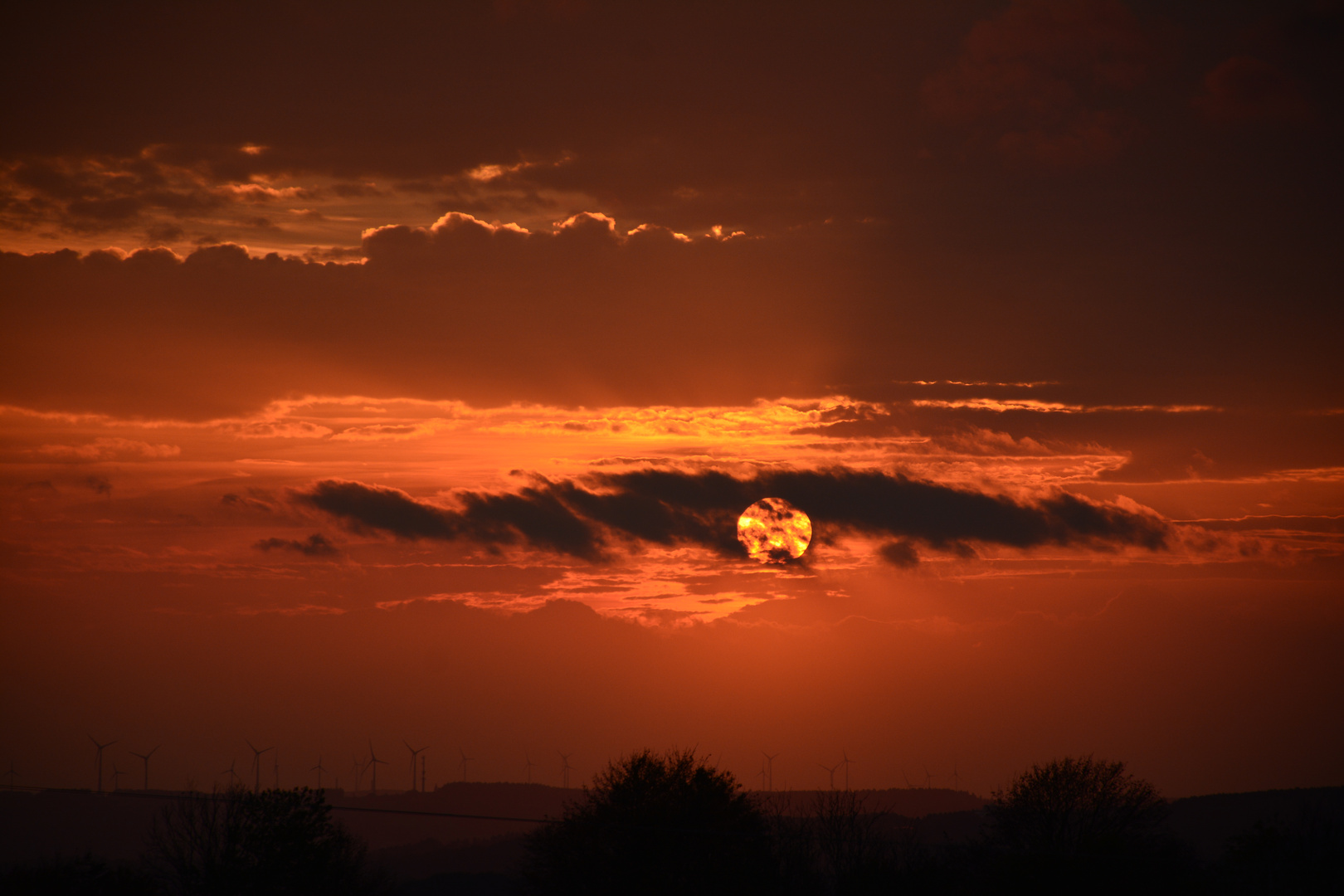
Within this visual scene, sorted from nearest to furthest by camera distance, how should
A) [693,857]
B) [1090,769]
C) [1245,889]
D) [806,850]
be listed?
1. [1245,889]
2. [693,857]
3. [806,850]
4. [1090,769]

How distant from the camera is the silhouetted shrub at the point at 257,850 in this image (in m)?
74.5

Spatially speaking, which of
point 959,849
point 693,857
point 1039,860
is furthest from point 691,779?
point 1039,860

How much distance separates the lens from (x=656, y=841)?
74.2 meters

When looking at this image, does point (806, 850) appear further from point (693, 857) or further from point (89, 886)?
point (89, 886)

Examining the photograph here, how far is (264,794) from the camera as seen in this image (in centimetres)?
8031

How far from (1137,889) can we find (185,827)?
67.0 m

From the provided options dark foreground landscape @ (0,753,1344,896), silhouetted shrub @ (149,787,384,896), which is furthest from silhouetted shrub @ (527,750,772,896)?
silhouetted shrub @ (149,787,384,896)

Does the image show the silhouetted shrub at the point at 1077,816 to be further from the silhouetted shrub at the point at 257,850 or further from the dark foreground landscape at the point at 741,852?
the silhouetted shrub at the point at 257,850

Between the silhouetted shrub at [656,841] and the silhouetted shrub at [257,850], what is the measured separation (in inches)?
635

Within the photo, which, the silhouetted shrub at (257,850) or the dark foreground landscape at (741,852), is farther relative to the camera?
→ the silhouetted shrub at (257,850)

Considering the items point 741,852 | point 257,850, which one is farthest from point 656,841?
point 257,850

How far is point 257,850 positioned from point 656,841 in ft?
98.8

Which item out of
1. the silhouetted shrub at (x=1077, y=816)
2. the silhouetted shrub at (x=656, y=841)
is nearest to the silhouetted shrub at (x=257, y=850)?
the silhouetted shrub at (x=656, y=841)

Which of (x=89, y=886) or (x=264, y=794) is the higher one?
(x=264, y=794)
